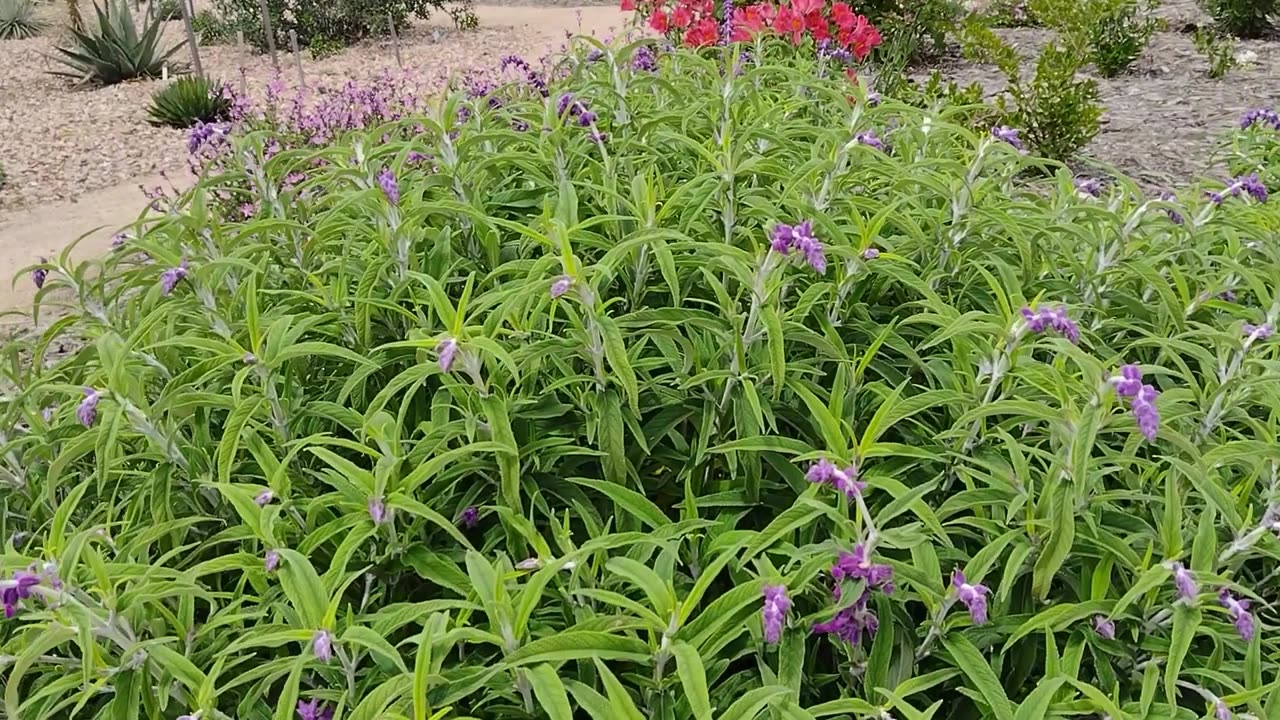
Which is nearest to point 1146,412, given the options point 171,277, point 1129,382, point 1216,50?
point 1129,382

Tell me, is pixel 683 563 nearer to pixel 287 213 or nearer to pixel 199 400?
pixel 199 400

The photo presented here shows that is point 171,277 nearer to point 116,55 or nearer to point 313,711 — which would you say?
point 313,711

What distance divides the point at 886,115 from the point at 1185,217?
937mm

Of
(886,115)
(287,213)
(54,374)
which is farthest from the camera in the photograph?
(886,115)

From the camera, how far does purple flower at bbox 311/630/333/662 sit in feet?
3.90

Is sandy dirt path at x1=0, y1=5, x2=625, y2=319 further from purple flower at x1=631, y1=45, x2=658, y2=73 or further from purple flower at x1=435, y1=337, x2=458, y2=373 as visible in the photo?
purple flower at x1=435, y1=337, x2=458, y2=373

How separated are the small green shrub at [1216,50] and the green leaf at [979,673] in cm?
686

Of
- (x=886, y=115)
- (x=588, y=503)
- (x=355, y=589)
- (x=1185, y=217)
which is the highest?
(x=886, y=115)

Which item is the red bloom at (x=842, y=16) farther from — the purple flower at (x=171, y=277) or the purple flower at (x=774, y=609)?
the purple flower at (x=774, y=609)

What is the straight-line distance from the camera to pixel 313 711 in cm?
129

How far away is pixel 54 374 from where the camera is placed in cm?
195

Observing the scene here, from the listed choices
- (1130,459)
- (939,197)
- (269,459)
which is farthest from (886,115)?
(269,459)

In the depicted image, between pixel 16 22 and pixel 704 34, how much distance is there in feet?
44.1

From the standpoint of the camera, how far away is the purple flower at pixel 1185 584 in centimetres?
121
